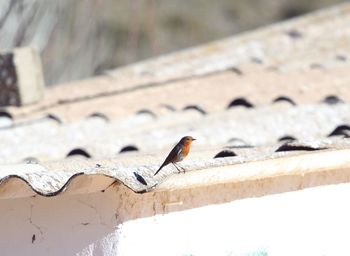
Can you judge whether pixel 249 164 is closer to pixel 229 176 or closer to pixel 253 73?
pixel 229 176

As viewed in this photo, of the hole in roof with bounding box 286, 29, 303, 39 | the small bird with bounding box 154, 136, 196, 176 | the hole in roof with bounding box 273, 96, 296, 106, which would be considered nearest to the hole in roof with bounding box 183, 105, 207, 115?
the hole in roof with bounding box 273, 96, 296, 106

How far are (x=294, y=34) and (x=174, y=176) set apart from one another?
5817 millimetres

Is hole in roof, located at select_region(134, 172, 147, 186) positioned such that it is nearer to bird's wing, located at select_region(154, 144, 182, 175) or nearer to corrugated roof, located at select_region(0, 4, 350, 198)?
corrugated roof, located at select_region(0, 4, 350, 198)

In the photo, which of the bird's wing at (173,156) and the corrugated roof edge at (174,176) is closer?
the corrugated roof edge at (174,176)

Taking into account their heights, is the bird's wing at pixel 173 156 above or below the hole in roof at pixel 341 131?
below

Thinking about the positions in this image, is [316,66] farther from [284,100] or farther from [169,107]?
[169,107]

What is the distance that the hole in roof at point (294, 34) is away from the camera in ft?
31.1

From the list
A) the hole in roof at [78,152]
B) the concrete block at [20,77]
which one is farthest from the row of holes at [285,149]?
the concrete block at [20,77]

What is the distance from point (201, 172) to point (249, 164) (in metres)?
0.21

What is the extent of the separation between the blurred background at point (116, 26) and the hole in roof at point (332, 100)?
102 inches

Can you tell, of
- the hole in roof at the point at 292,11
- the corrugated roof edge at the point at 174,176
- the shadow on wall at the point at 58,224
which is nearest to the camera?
the corrugated roof edge at the point at 174,176

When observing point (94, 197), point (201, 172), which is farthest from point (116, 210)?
point (201, 172)

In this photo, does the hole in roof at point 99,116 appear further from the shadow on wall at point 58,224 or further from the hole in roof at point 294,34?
the hole in roof at point 294,34

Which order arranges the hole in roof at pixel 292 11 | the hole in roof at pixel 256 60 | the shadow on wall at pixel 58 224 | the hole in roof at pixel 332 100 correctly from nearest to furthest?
the shadow on wall at pixel 58 224, the hole in roof at pixel 332 100, the hole in roof at pixel 256 60, the hole in roof at pixel 292 11
